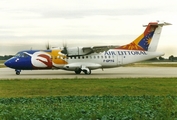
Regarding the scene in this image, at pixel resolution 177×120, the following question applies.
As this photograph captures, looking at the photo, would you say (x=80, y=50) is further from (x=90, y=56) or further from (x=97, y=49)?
(x=97, y=49)

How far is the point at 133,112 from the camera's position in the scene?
11.8 metres

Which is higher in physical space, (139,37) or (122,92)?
(139,37)

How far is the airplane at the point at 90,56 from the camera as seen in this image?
3681 centimetres

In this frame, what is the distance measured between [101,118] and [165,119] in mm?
1934

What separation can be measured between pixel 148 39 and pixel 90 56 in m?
6.83

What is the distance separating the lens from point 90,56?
3822 cm

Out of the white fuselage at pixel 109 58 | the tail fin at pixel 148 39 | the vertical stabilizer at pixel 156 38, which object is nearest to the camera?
the white fuselage at pixel 109 58

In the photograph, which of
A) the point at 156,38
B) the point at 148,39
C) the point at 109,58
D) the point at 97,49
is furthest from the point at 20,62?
the point at 156,38

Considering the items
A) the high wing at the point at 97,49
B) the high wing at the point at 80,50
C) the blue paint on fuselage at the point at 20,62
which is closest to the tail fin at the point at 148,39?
the high wing at the point at 97,49

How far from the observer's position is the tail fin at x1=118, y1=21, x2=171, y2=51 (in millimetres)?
39125

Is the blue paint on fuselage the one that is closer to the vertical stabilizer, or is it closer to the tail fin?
the tail fin

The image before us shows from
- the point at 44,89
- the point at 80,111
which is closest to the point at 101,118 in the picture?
the point at 80,111

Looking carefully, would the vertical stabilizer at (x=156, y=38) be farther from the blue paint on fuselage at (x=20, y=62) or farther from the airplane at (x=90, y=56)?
the blue paint on fuselage at (x=20, y=62)

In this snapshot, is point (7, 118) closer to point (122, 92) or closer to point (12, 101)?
point (12, 101)
